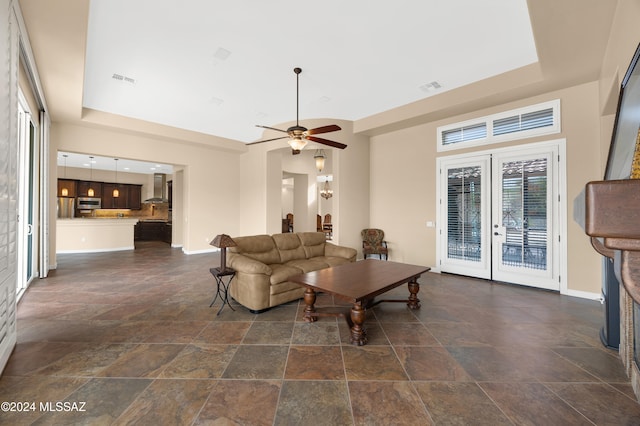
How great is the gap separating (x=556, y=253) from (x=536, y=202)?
2.66 ft

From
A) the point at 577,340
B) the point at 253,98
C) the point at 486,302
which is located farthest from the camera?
the point at 253,98

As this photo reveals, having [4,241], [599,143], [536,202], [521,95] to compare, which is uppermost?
[521,95]

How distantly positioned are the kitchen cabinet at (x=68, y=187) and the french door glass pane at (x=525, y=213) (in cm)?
1357

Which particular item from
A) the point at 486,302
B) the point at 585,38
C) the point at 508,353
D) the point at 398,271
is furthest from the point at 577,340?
the point at 585,38

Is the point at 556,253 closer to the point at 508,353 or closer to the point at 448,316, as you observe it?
the point at 448,316

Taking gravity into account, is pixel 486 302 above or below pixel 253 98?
below

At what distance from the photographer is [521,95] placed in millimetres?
4141

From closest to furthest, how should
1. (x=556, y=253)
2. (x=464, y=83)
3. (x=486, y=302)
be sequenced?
(x=486, y=302), (x=556, y=253), (x=464, y=83)

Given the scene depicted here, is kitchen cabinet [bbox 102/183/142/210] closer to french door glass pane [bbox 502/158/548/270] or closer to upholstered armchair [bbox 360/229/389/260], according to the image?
upholstered armchair [bbox 360/229/389/260]

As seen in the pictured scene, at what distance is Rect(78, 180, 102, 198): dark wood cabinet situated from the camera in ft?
33.6

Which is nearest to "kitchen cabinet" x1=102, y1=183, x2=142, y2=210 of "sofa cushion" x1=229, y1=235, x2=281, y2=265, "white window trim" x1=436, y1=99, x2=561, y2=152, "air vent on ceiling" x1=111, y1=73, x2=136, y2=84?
"air vent on ceiling" x1=111, y1=73, x2=136, y2=84

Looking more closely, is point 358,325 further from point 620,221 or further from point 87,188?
point 87,188

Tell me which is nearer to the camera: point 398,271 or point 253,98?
point 398,271

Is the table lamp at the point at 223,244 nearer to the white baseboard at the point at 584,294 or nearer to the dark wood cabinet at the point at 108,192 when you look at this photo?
the white baseboard at the point at 584,294
